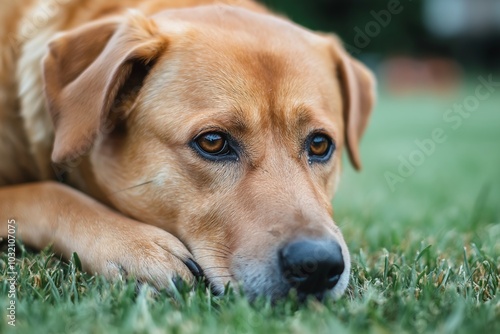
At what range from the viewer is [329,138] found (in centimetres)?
333

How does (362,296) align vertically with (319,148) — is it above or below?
below

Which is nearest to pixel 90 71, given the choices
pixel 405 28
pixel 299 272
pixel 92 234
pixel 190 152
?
pixel 190 152

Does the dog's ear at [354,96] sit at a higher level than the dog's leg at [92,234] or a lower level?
higher

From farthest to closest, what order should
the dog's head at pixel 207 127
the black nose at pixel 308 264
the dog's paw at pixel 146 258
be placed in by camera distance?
the dog's head at pixel 207 127 < the dog's paw at pixel 146 258 < the black nose at pixel 308 264

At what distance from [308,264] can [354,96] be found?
1.73m

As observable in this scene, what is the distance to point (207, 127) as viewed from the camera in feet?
9.71

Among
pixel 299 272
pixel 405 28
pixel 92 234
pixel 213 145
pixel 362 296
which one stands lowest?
pixel 405 28

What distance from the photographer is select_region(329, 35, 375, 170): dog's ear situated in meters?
3.88

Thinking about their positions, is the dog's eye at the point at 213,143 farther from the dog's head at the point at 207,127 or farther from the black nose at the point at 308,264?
the black nose at the point at 308,264

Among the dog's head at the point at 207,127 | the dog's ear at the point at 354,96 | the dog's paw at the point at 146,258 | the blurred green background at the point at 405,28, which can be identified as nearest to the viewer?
the dog's paw at the point at 146,258

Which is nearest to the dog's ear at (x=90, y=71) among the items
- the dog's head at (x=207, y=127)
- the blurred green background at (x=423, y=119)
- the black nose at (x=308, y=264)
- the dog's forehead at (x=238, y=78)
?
the dog's head at (x=207, y=127)

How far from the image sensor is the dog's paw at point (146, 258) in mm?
2615

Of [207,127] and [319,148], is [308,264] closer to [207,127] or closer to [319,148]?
[207,127]

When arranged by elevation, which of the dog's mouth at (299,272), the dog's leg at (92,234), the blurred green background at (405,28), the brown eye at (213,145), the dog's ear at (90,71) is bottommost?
the blurred green background at (405,28)
